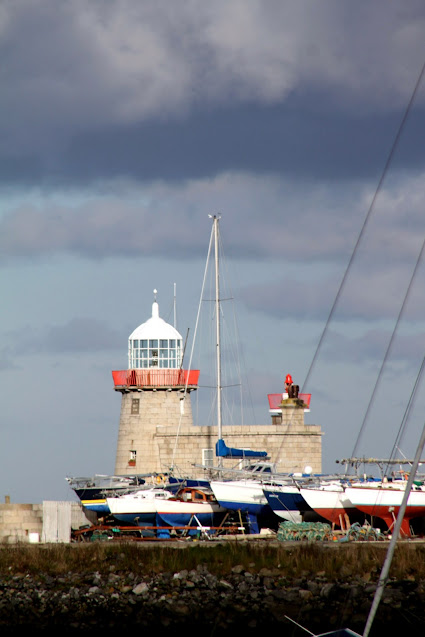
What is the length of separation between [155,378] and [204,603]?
2523cm

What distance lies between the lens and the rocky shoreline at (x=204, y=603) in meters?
16.7

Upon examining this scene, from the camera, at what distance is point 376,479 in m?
35.4

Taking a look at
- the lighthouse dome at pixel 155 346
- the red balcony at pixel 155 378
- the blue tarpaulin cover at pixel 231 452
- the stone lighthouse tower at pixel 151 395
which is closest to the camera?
the blue tarpaulin cover at pixel 231 452

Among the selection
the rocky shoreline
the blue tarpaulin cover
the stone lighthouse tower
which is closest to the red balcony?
the stone lighthouse tower

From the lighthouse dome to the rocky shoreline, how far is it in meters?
23.6

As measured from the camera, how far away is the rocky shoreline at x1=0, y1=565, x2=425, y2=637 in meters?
16.7

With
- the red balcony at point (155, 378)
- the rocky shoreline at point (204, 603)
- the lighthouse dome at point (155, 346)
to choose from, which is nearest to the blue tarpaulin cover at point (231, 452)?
the red balcony at point (155, 378)

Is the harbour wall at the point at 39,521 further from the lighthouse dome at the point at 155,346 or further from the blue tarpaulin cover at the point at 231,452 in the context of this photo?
the lighthouse dome at the point at 155,346

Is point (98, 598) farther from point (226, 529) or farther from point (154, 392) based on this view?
point (154, 392)

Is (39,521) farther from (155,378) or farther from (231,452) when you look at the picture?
(155,378)

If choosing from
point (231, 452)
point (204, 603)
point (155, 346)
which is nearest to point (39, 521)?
point (231, 452)

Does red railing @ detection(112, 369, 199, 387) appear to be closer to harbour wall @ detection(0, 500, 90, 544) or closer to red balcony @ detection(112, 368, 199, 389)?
red balcony @ detection(112, 368, 199, 389)

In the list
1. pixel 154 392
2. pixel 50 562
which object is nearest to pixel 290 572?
pixel 50 562

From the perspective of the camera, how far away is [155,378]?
141 ft
